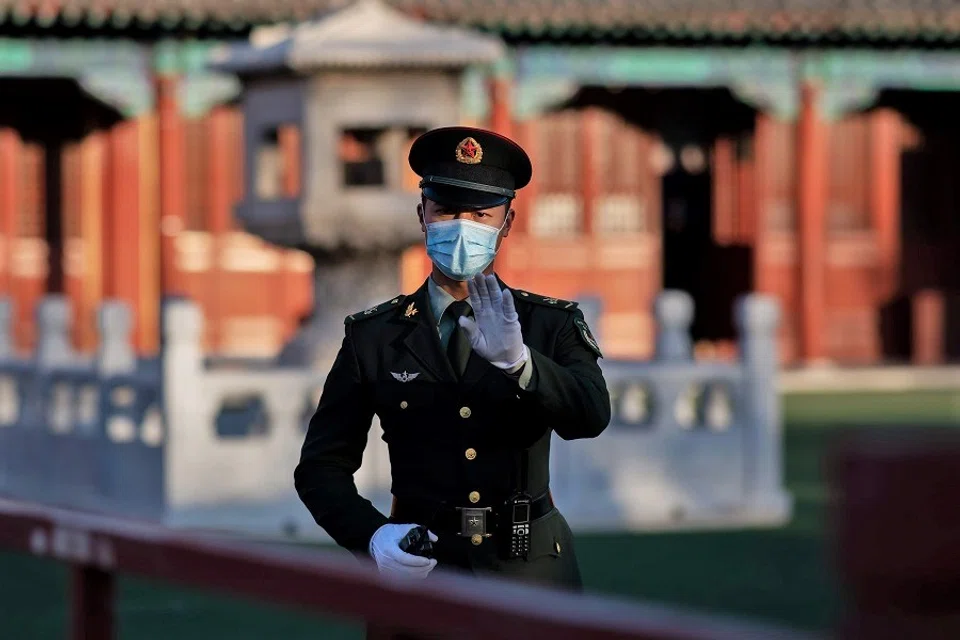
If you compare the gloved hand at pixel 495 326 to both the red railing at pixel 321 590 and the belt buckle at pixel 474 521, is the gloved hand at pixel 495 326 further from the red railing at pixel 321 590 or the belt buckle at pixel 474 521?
the red railing at pixel 321 590

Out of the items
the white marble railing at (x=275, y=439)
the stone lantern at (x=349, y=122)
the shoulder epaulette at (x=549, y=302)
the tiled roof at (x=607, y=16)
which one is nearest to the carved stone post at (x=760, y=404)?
the white marble railing at (x=275, y=439)

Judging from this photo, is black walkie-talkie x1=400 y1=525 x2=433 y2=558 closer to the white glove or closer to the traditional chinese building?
the white glove

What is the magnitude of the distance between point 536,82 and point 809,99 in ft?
7.70

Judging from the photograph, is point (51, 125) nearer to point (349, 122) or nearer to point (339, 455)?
point (349, 122)

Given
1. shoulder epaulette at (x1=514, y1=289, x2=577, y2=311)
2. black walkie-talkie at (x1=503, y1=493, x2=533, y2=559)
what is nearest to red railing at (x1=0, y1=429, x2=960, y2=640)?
black walkie-talkie at (x1=503, y1=493, x2=533, y2=559)

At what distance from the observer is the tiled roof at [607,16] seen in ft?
54.8

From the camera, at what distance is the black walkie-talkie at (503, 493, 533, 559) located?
3.57m

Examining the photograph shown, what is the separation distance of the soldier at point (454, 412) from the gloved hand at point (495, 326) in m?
0.20

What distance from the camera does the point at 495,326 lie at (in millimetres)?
3248

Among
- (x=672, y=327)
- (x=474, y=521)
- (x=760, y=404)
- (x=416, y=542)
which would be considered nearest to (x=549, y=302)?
(x=474, y=521)

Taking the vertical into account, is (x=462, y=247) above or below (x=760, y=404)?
above

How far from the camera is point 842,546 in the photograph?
1.79 meters

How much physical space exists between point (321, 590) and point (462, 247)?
141cm

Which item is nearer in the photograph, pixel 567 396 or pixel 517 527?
pixel 567 396
